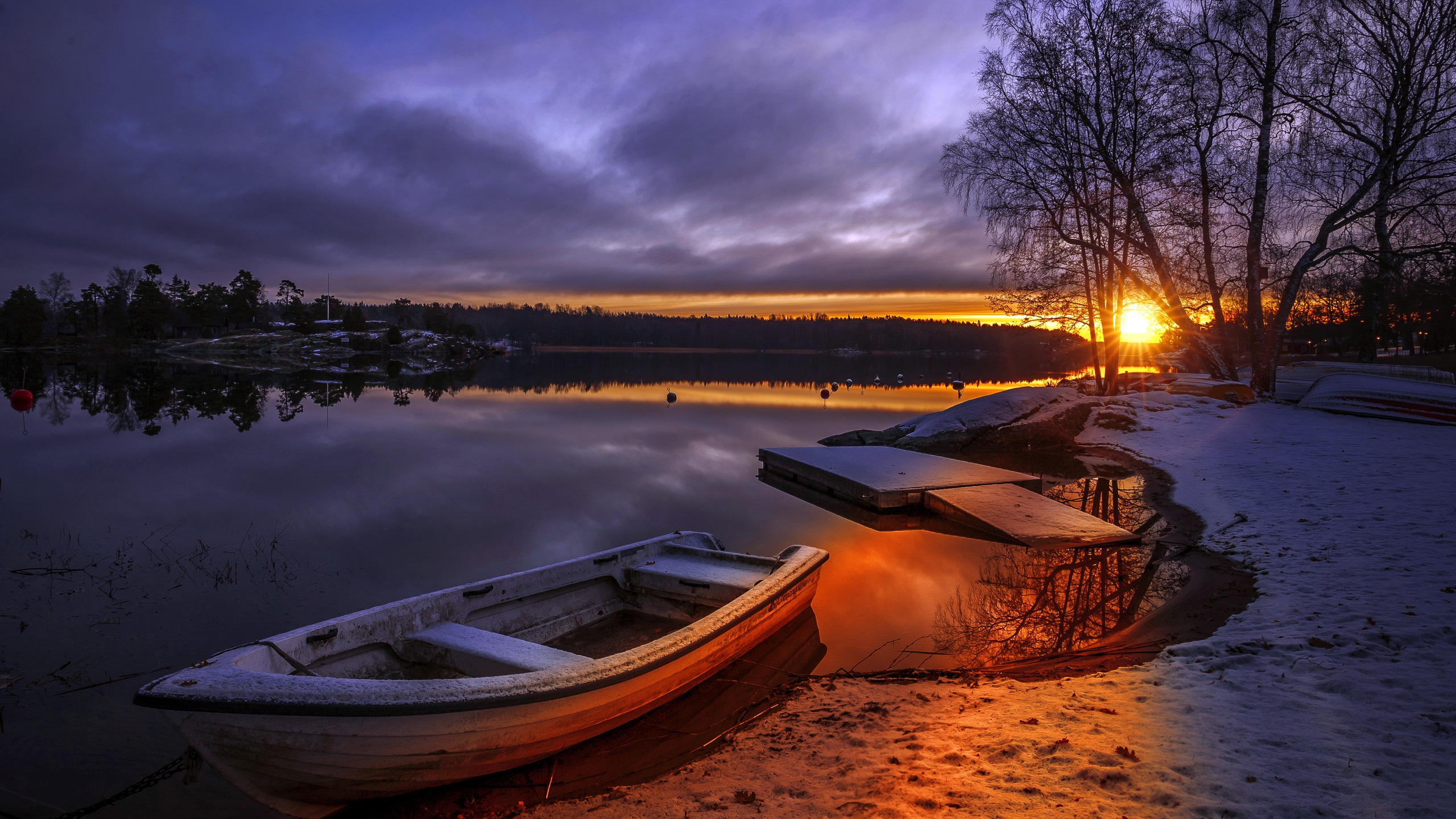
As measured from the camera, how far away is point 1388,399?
53.7 feet

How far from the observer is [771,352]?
182375 mm

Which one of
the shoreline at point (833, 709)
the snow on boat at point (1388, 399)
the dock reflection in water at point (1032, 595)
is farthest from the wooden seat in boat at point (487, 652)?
the snow on boat at point (1388, 399)

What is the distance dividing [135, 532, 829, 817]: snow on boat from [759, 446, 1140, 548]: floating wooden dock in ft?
15.7

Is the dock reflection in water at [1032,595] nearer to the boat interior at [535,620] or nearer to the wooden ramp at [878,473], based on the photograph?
the wooden ramp at [878,473]

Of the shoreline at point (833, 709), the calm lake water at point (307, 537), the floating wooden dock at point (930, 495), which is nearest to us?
the shoreline at point (833, 709)

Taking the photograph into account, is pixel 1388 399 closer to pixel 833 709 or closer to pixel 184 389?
pixel 833 709

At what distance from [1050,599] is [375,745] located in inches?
267

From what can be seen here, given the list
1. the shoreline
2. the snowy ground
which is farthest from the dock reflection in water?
the snowy ground

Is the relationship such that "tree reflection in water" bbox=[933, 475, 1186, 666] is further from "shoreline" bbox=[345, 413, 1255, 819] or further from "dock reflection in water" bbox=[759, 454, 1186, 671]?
"shoreline" bbox=[345, 413, 1255, 819]

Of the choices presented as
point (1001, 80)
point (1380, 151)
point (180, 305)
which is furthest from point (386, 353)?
point (1380, 151)

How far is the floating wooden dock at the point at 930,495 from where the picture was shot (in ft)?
32.6

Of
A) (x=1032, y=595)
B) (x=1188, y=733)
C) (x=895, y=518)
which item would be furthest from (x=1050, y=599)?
(x=895, y=518)

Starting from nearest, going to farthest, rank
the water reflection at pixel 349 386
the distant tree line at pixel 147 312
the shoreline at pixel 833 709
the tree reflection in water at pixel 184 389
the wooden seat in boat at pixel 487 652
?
1. the shoreline at pixel 833 709
2. the wooden seat in boat at pixel 487 652
3. the tree reflection in water at pixel 184 389
4. the water reflection at pixel 349 386
5. the distant tree line at pixel 147 312

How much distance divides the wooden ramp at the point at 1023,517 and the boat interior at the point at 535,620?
4.64 metres
